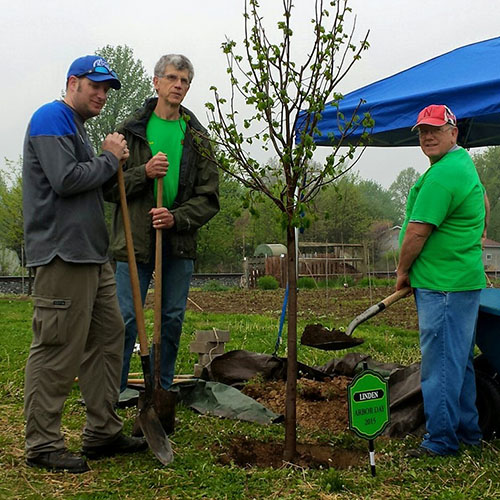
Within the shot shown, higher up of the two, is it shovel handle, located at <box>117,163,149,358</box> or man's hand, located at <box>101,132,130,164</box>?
man's hand, located at <box>101,132,130,164</box>

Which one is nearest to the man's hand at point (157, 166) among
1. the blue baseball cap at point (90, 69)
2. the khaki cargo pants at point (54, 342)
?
the blue baseball cap at point (90, 69)

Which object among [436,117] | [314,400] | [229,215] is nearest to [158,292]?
[314,400]

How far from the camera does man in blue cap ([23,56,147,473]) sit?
336 centimetres

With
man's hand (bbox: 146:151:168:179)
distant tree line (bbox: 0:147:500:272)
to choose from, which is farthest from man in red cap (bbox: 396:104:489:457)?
distant tree line (bbox: 0:147:500:272)

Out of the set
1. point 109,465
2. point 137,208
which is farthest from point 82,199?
point 109,465

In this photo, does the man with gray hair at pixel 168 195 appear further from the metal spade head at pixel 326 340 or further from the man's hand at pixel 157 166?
the metal spade head at pixel 326 340

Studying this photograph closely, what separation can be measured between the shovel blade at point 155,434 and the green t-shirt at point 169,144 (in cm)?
135

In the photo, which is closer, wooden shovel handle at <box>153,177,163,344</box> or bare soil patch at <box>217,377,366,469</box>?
bare soil patch at <box>217,377,366,469</box>

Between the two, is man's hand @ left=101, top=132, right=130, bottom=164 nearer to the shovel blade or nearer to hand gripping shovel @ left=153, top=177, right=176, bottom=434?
hand gripping shovel @ left=153, top=177, right=176, bottom=434

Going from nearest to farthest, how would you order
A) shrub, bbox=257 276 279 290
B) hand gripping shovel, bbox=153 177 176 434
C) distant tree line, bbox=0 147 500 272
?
1. hand gripping shovel, bbox=153 177 176 434
2. shrub, bbox=257 276 279 290
3. distant tree line, bbox=0 147 500 272

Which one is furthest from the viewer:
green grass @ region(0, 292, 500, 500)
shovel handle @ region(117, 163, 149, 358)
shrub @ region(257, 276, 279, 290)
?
shrub @ region(257, 276, 279, 290)

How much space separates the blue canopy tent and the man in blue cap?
160cm

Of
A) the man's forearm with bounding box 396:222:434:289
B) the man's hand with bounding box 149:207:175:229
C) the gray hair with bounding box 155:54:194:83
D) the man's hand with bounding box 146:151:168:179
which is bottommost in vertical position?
the man's forearm with bounding box 396:222:434:289

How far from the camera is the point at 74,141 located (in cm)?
347
